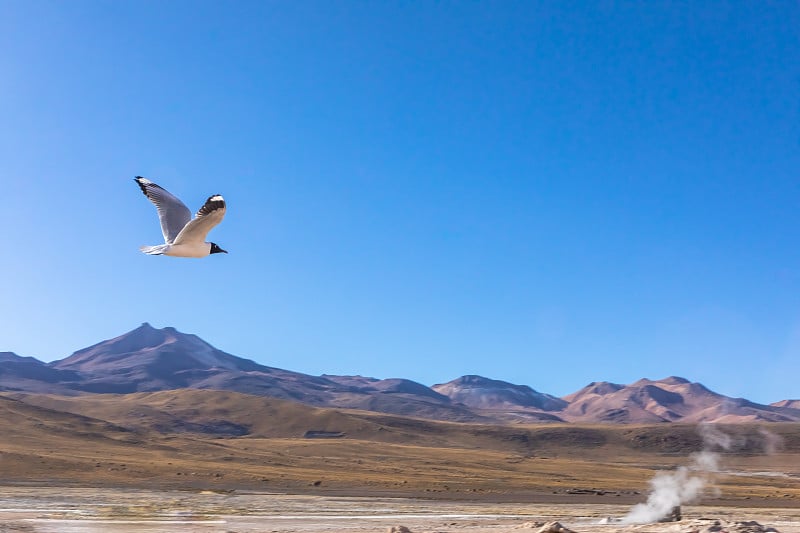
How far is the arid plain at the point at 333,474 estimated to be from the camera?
36.1 metres

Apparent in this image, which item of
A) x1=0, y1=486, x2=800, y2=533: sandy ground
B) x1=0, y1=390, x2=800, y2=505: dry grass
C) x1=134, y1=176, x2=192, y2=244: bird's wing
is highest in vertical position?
x1=134, y1=176, x2=192, y2=244: bird's wing

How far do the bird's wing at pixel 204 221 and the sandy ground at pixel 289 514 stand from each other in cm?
1447

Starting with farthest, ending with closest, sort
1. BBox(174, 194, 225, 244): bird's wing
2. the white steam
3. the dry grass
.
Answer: the dry grass
the white steam
BBox(174, 194, 225, 244): bird's wing

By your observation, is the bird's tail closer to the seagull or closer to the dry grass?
the seagull

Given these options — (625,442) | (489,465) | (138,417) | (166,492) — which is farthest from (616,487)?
(138,417)

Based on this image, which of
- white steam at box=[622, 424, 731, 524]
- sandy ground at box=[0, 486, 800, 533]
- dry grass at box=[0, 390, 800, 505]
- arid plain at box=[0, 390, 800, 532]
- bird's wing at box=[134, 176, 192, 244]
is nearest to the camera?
bird's wing at box=[134, 176, 192, 244]

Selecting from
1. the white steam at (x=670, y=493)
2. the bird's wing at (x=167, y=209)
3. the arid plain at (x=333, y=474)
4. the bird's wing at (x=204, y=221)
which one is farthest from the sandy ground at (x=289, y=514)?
the bird's wing at (x=204, y=221)

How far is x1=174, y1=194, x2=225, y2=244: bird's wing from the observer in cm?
1794

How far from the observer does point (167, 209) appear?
2073cm

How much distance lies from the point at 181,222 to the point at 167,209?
58 cm

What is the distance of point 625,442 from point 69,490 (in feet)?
402

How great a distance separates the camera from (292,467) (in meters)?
76.6

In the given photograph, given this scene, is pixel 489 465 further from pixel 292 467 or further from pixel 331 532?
pixel 331 532

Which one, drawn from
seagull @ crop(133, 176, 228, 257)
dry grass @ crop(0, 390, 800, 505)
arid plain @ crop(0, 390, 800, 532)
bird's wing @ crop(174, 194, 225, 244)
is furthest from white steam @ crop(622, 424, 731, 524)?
bird's wing @ crop(174, 194, 225, 244)
